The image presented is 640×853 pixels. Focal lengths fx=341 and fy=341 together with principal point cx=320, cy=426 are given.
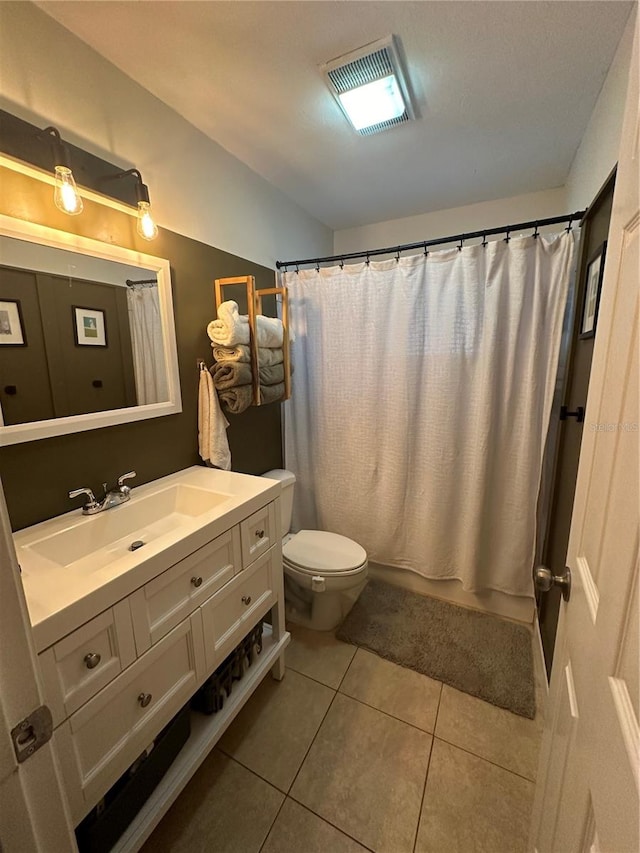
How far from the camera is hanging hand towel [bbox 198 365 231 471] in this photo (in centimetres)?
158

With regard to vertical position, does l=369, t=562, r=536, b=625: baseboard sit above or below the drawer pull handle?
below

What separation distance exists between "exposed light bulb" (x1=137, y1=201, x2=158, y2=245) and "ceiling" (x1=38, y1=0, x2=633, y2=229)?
46 cm

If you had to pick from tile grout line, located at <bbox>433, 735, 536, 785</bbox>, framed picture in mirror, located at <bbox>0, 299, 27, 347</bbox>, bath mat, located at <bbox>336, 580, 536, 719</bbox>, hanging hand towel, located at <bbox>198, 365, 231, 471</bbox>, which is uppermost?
framed picture in mirror, located at <bbox>0, 299, 27, 347</bbox>

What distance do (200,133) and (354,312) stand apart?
1066mm

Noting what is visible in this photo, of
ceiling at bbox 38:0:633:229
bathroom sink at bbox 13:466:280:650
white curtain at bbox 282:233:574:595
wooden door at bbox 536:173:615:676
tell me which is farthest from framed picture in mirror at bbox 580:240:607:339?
bathroom sink at bbox 13:466:280:650

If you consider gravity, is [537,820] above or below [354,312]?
below

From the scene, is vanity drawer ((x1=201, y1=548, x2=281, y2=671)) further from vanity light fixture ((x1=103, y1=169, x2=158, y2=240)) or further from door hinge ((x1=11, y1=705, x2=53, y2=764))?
vanity light fixture ((x1=103, y1=169, x2=158, y2=240))

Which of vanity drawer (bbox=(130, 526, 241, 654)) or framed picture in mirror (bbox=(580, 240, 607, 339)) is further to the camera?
framed picture in mirror (bbox=(580, 240, 607, 339))

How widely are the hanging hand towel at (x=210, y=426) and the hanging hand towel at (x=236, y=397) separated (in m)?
0.05

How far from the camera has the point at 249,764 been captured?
1.24 metres

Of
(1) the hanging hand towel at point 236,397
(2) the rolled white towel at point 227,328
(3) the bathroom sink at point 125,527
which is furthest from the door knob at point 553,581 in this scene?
(2) the rolled white towel at point 227,328

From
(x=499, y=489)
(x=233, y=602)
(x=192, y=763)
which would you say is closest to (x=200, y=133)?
(x=233, y=602)

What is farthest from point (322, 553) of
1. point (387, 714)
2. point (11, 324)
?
point (11, 324)

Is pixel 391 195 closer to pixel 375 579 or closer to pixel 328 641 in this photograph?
pixel 375 579
